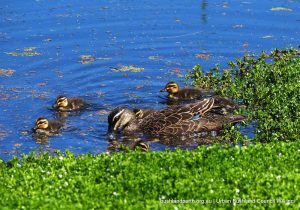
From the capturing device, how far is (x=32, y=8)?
21.7 m

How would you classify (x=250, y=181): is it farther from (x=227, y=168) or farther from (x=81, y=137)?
(x=81, y=137)

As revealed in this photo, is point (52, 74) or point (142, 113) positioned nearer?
point (142, 113)

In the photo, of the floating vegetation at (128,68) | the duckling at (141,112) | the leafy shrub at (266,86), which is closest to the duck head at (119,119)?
the duckling at (141,112)

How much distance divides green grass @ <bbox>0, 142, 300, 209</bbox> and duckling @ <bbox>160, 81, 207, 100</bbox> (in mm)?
4668

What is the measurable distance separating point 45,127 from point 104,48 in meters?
4.50

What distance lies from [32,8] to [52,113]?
231 inches

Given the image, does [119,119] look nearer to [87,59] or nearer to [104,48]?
[87,59]

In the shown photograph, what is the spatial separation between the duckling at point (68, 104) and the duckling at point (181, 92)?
1.76m

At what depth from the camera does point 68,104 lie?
16344mm

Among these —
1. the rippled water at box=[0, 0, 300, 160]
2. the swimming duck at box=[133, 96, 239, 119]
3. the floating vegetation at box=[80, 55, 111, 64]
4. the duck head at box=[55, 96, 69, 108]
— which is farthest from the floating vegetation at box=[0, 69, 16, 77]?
the swimming duck at box=[133, 96, 239, 119]

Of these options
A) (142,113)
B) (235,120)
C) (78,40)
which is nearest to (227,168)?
(235,120)

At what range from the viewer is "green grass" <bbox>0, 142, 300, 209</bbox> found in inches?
426

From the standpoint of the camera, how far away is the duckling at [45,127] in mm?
15281

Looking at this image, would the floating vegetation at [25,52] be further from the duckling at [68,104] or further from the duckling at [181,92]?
the duckling at [181,92]
